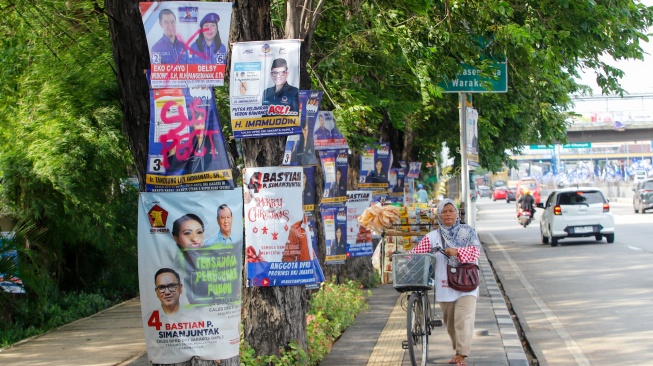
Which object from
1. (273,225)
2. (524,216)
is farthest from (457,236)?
(524,216)

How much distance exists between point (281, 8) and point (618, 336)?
21.5 feet

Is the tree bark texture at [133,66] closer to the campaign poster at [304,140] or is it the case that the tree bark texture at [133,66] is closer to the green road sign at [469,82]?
the campaign poster at [304,140]

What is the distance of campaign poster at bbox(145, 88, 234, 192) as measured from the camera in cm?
599

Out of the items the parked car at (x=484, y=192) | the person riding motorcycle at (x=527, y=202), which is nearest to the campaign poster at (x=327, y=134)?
the person riding motorcycle at (x=527, y=202)

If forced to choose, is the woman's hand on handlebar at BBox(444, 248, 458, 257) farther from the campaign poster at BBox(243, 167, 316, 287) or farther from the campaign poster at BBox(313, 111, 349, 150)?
the campaign poster at BBox(313, 111, 349, 150)

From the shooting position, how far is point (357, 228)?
16.2 meters

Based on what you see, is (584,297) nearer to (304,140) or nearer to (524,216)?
(304,140)

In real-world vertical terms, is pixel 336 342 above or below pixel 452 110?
below

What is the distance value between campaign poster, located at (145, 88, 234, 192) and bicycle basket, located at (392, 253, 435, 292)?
3.34 metres

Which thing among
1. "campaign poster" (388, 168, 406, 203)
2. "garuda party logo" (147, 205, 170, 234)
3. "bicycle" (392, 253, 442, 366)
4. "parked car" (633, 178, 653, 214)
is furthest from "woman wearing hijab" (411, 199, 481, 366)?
"parked car" (633, 178, 653, 214)

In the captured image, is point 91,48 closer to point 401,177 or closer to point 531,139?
point 401,177

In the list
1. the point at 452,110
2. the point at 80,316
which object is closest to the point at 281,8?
the point at 80,316

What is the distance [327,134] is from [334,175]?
1.03 m

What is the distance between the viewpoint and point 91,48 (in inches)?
513
